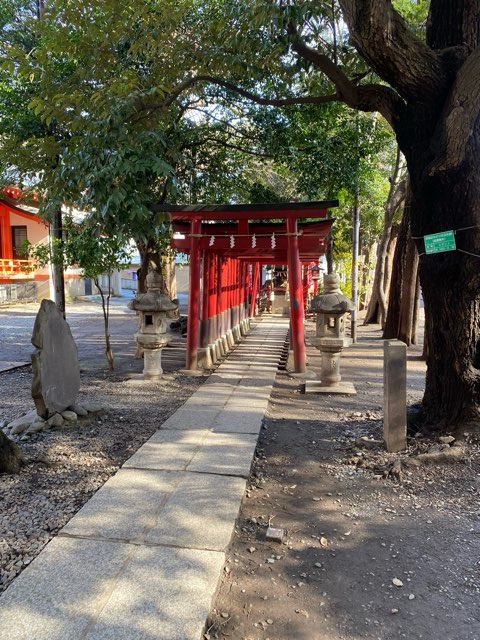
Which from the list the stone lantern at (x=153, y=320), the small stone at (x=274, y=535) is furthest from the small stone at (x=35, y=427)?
the small stone at (x=274, y=535)

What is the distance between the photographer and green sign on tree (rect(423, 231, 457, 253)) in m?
4.30

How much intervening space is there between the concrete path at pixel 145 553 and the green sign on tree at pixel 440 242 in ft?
8.40

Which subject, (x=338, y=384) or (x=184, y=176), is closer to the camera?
(x=338, y=384)

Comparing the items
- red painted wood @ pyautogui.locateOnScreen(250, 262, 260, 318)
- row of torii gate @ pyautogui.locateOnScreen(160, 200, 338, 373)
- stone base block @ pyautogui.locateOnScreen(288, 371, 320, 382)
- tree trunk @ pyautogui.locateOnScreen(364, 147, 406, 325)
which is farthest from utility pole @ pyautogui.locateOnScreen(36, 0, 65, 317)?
tree trunk @ pyautogui.locateOnScreen(364, 147, 406, 325)

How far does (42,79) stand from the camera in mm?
6758

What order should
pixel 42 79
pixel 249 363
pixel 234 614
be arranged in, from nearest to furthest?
pixel 234 614 < pixel 42 79 < pixel 249 363

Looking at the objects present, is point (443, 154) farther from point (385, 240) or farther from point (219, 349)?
point (385, 240)

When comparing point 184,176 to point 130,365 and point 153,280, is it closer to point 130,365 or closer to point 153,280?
point 153,280

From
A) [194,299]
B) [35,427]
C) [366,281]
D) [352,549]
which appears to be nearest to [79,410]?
[35,427]

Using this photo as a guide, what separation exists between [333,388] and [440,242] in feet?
12.3

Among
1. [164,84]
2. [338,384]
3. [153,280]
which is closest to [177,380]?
[153,280]

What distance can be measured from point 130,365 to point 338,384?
14.6ft

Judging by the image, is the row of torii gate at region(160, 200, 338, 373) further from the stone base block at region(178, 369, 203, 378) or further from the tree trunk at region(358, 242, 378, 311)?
the tree trunk at region(358, 242, 378, 311)

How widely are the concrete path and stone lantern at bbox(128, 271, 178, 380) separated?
3.14 metres
